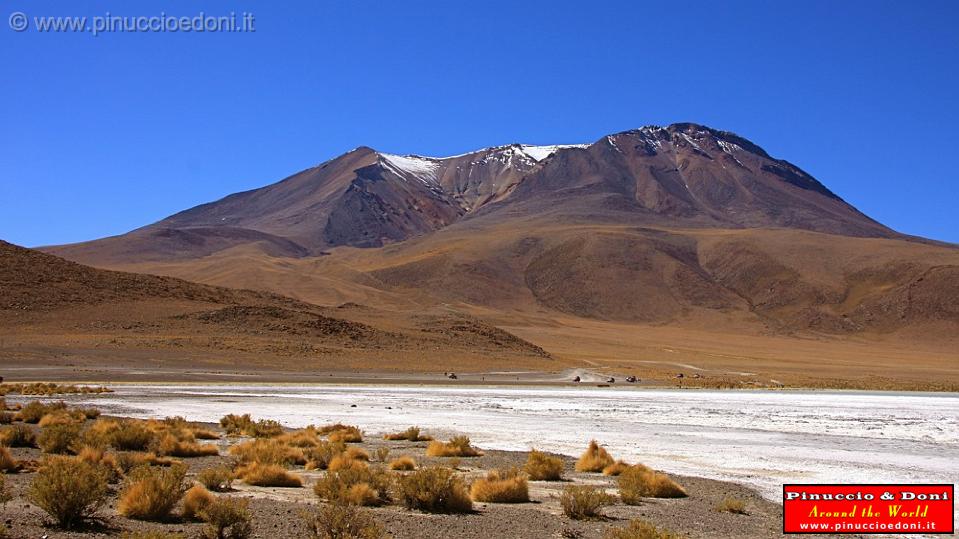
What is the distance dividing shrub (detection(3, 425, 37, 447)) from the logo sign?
50.2ft

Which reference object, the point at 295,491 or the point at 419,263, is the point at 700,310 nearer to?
the point at 419,263

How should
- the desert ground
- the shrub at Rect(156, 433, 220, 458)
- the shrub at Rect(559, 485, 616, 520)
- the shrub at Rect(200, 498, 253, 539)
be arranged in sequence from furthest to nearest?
the shrub at Rect(156, 433, 220, 458) → the shrub at Rect(559, 485, 616, 520) → the desert ground → the shrub at Rect(200, 498, 253, 539)

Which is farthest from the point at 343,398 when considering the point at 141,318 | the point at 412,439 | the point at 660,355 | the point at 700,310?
the point at 700,310

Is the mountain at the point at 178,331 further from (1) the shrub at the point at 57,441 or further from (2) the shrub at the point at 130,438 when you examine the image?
(1) the shrub at the point at 57,441

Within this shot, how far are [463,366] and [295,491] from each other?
54194 millimetres

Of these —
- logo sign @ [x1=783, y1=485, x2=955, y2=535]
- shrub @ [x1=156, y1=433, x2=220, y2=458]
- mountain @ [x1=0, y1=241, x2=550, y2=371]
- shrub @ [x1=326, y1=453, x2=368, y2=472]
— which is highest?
mountain @ [x1=0, y1=241, x2=550, y2=371]

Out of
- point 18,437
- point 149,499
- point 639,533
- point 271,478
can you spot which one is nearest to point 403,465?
point 271,478

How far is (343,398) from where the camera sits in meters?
38.8

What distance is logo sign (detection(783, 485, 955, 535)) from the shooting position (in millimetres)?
10797

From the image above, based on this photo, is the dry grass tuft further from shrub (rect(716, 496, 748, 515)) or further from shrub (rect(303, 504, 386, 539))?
shrub (rect(716, 496, 748, 515))

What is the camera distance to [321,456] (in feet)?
54.1

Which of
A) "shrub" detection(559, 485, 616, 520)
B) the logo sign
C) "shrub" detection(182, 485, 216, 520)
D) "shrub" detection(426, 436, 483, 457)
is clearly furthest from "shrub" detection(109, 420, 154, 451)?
the logo sign

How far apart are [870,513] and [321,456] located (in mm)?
9963

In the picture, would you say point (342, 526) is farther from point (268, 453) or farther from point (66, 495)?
point (268, 453)
